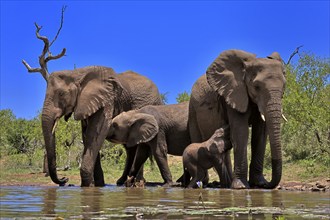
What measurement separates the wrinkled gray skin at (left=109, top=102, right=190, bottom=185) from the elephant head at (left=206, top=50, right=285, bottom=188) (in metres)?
2.59

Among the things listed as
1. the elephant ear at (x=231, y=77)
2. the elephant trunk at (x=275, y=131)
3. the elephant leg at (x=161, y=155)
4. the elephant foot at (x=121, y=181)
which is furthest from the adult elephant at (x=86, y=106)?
the elephant trunk at (x=275, y=131)

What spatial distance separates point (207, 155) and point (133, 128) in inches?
126

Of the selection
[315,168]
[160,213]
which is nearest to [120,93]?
[315,168]

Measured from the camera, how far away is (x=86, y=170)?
534 inches

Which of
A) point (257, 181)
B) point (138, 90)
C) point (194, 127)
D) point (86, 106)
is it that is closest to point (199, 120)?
point (194, 127)

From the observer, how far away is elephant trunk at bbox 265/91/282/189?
11852 millimetres

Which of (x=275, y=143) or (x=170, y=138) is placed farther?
(x=170, y=138)

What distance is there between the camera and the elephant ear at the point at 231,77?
13.0m

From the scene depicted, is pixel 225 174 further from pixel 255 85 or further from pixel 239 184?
A: pixel 255 85

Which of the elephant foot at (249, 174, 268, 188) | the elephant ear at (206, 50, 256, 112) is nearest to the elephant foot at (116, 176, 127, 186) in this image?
the elephant foot at (249, 174, 268, 188)

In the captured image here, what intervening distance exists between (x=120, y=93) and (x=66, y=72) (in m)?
1.78

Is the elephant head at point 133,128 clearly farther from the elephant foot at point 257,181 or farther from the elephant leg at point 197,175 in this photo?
the elephant foot at point 257,181

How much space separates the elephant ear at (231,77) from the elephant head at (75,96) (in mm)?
2598

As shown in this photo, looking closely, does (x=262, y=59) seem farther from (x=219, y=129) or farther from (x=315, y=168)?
(x=315, y=168)
